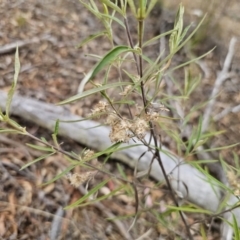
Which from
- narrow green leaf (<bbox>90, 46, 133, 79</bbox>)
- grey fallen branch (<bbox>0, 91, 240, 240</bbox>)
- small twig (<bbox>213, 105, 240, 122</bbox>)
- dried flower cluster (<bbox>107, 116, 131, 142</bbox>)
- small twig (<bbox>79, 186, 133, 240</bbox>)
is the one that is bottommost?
small twig (<bbox>79, 186, 133, 240</bbox>)

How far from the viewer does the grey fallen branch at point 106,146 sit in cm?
147

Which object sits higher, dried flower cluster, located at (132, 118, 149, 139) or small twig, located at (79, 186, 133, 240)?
dried flower cluster, located at (132, 118, 149, 139)

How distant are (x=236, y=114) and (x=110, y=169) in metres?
0.70

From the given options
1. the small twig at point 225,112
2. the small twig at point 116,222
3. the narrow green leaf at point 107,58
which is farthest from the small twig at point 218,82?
the narrow green leaf at point 107,58

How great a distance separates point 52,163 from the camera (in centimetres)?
154

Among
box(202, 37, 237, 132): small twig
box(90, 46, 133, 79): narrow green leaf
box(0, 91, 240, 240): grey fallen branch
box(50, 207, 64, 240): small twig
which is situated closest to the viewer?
box(90, 46, 133, 79): narrow green leaf

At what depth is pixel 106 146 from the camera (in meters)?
1.59

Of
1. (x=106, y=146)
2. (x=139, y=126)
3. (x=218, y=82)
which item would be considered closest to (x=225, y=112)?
(x=218, y=82)

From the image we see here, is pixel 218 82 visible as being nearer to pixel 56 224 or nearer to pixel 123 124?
pixel 56 224

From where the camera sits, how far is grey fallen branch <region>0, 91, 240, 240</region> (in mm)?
1471

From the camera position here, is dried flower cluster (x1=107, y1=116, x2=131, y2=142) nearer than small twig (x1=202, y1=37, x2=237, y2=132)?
Yes

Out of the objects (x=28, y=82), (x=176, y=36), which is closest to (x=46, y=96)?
(x=28, y=82)

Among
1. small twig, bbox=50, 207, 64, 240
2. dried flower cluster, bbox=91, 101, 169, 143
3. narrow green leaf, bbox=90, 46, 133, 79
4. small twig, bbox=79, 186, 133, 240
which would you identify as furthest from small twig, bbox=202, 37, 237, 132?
narrow green leaf, bbox=90, 46, 133, 79

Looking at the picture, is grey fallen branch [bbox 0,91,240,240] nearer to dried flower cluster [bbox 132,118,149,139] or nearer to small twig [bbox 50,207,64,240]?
small twig [bbox 50,207,64,240]
